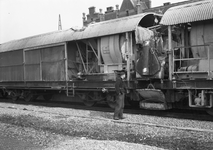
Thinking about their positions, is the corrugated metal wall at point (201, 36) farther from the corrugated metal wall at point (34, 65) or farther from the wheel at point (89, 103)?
the corrugated metal wall at point (34, 65)

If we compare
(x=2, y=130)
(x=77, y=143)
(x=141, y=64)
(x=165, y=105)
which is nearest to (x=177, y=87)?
(x=165, y=105)

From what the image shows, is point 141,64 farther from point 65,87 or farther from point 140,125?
point 65,87

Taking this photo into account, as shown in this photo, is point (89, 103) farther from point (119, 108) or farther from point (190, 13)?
point (190, 13)

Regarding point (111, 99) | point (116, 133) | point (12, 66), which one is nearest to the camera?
point (116, 133)

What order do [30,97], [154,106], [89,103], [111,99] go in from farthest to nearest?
[30,97] → [89,103] → [111,99] → [154,106]

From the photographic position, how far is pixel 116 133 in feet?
22.7

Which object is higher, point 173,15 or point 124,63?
point 173,15

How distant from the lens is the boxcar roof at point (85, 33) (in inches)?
439

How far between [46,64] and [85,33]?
3754mm

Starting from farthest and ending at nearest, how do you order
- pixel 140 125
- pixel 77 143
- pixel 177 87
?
pixel 177 87, pixel 140 125, pixel 77 143

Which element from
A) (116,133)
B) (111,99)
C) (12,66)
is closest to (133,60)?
(111,99)

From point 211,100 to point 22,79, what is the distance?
41.3 ft

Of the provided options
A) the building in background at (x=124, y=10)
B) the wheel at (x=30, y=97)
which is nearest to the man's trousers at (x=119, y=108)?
the wheel at (x=30, y=97)

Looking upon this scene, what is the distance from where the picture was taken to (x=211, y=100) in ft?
27.6
